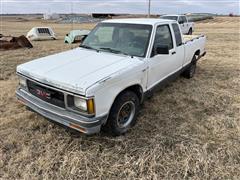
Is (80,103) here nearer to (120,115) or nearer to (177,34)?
(120,115)

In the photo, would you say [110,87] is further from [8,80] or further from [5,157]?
[8,80]

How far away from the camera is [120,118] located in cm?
378

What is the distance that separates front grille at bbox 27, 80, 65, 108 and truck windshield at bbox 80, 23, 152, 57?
139 cm

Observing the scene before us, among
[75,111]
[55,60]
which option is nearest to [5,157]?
[75,111]

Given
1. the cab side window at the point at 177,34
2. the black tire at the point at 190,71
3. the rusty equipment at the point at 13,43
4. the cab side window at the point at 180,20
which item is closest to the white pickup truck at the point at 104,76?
the cab side window at the point at 177,34

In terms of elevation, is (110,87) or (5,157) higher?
(110,87)

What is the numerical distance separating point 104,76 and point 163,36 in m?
2.05

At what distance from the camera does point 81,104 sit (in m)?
3.06

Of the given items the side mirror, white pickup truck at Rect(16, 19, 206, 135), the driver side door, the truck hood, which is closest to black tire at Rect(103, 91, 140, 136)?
white pickup truck at Rect(16, 19, 206, 135)

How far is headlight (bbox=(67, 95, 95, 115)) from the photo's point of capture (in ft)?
9.77

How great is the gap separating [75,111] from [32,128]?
4.19ft

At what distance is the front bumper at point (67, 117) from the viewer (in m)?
3.05

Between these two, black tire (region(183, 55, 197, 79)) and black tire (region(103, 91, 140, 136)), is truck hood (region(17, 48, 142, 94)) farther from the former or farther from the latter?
black tire (region(183, 55, 197, 79))

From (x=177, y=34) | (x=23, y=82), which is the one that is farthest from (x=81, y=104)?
(x=177, y=34)
